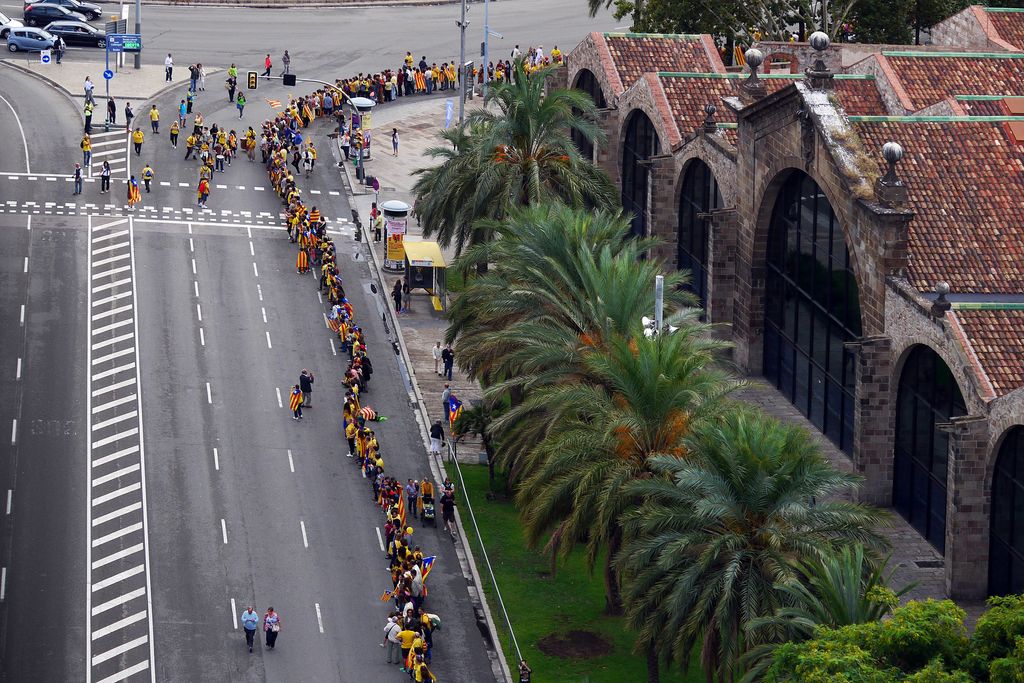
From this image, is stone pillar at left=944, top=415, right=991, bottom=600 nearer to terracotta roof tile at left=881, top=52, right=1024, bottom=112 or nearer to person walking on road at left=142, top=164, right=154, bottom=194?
terracotta roof tile at left=881, top=52, right=1024, bottom=112

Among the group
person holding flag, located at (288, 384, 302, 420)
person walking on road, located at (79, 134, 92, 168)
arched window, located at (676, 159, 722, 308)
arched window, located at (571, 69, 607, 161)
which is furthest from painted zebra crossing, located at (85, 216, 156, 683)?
arched window, located at (676, 159, 722, 308)

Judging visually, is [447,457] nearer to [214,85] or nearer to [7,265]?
[7,265]

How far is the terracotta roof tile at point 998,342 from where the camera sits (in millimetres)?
59312

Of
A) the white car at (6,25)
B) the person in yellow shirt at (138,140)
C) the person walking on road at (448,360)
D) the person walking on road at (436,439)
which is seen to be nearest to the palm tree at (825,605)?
the person walking on road at (436,439)

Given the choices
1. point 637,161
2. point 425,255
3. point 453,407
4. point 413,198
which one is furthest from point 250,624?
point 413,198

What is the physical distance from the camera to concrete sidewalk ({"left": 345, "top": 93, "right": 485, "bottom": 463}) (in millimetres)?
84312

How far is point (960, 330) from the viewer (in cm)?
6022

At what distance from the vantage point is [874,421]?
215 feet

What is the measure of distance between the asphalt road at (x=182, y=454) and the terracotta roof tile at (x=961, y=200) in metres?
19.4

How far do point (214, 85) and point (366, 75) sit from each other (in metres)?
9.91

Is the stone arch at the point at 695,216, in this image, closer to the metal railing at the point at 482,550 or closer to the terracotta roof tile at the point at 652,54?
the terracotta roof tile at the point at 652,54

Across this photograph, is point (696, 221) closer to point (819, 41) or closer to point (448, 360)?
point (448, 360)

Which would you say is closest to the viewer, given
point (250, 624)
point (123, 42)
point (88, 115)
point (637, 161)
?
point (250, 624)

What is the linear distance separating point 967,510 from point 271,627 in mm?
21519
